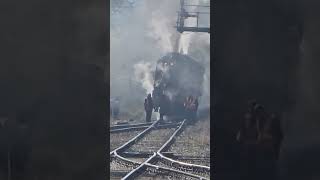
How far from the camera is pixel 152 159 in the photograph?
6199 millimetres

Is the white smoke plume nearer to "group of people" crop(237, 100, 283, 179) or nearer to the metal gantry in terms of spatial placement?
the metal gantry

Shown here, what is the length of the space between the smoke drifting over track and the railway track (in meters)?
0.64

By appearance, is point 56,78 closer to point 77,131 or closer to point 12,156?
point 77,131

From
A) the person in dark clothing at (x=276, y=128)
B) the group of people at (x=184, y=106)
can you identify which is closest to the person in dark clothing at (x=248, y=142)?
the person in dark clothing at (x=276, y=128)

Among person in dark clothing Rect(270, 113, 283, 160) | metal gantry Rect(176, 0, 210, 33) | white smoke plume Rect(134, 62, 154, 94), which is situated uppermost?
metal gantry Rect(176, 0, 210, 33)

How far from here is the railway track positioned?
5750mm

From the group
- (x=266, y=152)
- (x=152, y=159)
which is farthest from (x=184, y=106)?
(x=266, y=152)

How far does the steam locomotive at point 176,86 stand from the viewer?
7.50 meters

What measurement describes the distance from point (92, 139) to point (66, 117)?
0.25 meters

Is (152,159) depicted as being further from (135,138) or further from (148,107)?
(148,107)

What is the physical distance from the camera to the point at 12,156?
3.42 metres

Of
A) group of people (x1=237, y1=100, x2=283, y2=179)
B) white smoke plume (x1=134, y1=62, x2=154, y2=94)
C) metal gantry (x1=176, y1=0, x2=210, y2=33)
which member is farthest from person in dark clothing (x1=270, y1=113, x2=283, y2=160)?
white smoke plume (x1=134, y1=62, x2=154, y2=94)

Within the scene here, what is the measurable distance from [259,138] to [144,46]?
4054mm

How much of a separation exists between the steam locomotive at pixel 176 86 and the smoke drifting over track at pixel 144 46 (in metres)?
0.13
